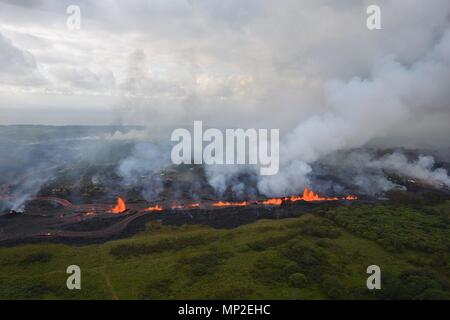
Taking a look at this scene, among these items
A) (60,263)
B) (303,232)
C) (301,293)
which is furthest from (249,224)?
(60,263)

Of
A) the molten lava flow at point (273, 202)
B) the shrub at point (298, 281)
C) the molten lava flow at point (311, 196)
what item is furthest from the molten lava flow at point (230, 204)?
the shrub at point (298, 281)

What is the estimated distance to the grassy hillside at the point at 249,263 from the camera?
46.0 meters

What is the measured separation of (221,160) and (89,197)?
135ft

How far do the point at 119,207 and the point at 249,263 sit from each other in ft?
120

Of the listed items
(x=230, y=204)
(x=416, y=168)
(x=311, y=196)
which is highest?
(x=416, y=168)

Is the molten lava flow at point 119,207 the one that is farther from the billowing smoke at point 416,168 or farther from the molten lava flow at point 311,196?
the billowing smoke at point 416,168

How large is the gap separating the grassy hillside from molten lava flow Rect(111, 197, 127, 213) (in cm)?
1150

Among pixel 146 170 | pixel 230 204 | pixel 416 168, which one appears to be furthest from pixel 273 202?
pixel 416 168

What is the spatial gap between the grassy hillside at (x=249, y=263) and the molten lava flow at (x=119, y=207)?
11.5m

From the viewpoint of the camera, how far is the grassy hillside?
1811 inches

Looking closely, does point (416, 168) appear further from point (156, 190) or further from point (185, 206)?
point (156, 190)

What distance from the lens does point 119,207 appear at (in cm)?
7838

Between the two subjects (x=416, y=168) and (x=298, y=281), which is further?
(x=416, y=168)

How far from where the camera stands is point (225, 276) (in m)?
49.5
